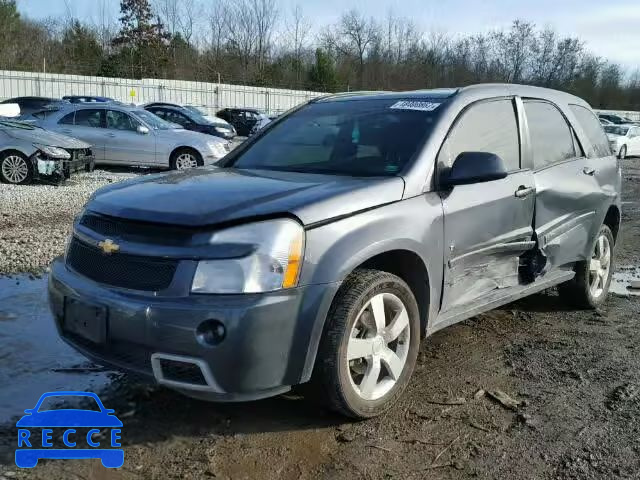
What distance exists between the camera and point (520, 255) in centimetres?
438

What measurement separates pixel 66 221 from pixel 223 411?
6056 mm

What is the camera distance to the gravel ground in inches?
256

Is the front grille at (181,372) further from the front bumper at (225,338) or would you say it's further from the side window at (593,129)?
the side window at (593,129)

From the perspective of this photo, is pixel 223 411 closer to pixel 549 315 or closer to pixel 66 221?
pixel 549 315

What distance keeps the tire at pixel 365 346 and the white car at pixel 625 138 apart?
2578 cm

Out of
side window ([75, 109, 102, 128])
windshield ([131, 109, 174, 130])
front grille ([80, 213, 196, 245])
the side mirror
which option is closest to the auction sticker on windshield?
the side mirror

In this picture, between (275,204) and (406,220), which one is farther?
(406,220)

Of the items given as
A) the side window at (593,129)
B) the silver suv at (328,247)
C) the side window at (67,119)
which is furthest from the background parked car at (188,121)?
the silver suv at (328,247)

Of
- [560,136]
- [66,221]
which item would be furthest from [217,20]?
[560,136]

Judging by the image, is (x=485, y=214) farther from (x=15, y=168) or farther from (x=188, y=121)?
(x=188, y=121)

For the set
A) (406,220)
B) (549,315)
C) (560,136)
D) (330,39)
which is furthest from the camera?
(330,39)

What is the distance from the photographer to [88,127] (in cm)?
1437

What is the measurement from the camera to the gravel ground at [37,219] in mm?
6508

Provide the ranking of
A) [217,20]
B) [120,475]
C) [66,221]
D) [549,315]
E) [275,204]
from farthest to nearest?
[217,20] < [66,221] < [549,315] < [275,204] < [120,475]
